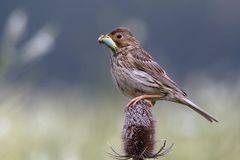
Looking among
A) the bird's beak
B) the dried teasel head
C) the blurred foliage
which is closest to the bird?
the bird's beak

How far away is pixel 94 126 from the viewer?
10438 mm

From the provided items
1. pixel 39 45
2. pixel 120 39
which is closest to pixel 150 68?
pixel 120 39

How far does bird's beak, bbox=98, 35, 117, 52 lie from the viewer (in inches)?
354

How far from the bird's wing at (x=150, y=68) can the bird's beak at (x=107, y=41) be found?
0.45ft

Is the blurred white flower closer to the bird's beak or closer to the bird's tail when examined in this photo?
the bird's beak

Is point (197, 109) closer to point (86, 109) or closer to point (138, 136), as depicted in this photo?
point (86, 109)

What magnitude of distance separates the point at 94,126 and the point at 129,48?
0.91m

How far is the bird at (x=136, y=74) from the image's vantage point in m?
9.26

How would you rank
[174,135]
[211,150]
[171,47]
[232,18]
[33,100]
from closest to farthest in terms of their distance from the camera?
[211,150] < [174,135] < [33,100] < [232,18] < [171,47]

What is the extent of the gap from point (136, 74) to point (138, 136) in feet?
6.89

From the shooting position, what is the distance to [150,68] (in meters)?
9.69

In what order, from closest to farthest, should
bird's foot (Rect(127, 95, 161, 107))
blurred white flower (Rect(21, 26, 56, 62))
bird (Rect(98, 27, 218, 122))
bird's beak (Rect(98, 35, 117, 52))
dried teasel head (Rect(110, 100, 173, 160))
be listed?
dried teasel head (Rect(110, 100, 173, 160)) < bird's foot (Rect(127, 95, 161, 107)) < blurred white flower (Rect(21, 26, 56, 62)) < bird's beak (Rect(98, 35, 117, 52)) < bird (Rect(98, 27, 218, 122))

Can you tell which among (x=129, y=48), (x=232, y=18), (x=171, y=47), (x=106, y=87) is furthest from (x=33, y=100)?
(x=171, y=47)

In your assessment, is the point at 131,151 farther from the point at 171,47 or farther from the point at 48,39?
the point at 171,47
